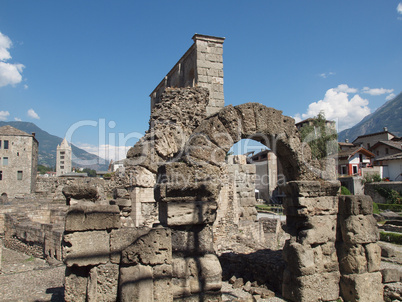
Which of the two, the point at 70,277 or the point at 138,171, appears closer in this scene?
the point at 70,277

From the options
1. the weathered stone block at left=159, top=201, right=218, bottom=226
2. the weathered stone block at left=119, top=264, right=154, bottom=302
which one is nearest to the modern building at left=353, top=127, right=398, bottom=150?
the weathered stone block at left=159, top=201, right=218, bottom=226

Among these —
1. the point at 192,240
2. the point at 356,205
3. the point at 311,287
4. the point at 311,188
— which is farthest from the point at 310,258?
the point at 192,240

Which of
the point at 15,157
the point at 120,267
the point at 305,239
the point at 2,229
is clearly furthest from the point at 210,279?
the point at 15,157

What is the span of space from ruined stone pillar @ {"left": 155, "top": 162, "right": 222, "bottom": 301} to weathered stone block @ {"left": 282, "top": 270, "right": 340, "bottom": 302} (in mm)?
1839

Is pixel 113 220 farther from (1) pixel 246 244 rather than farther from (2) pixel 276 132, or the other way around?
(1) pixel 246 244

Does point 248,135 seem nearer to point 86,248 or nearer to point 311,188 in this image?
point 311,188

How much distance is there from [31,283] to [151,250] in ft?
16.8

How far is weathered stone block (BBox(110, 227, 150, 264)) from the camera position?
14.7ft

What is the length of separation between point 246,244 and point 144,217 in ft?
13.2

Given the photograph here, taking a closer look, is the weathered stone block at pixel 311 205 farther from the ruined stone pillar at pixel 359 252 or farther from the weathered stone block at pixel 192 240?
the weathered stone block at pixel 192 240

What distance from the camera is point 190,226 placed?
5199mm

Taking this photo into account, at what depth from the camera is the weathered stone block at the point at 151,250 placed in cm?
443

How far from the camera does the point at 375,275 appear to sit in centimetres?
645

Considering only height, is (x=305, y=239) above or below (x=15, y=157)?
below
